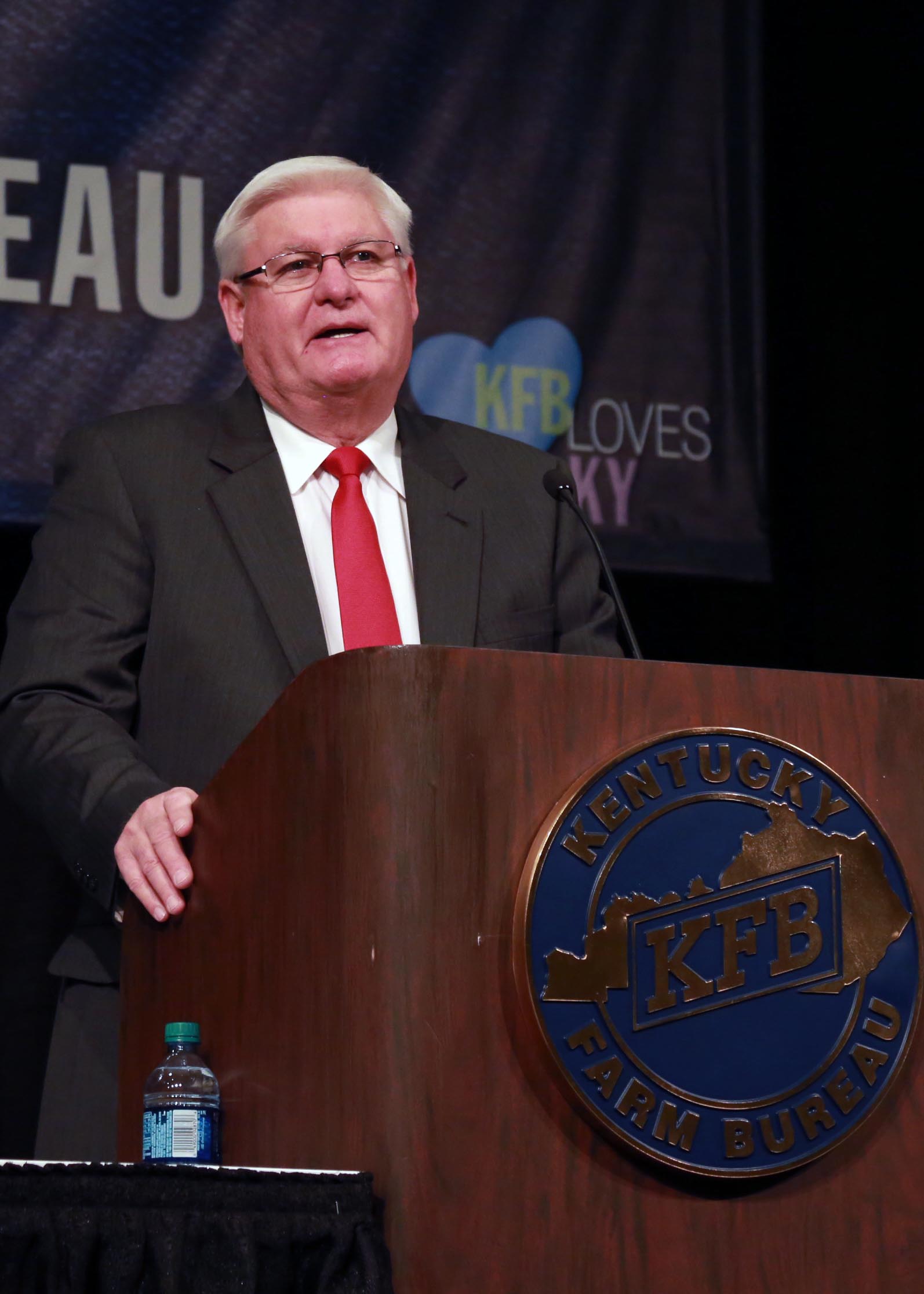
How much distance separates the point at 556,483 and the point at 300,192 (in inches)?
23.1

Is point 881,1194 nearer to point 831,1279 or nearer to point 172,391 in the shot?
point 831,1279

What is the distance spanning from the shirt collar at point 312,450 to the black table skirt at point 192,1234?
0.95 m

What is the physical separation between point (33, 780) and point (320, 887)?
0.56 m

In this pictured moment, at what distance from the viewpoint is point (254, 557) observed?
5.95 ft

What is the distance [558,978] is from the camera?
1214 millimetres

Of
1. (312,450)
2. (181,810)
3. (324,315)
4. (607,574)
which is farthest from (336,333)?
(181,810)

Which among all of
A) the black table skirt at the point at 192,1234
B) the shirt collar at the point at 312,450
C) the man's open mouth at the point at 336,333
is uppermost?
the man's open mouth at the point at 336,333

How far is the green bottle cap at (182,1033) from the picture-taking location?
4.46 feet

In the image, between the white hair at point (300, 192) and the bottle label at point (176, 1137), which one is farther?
the white hair at point (300, 192)

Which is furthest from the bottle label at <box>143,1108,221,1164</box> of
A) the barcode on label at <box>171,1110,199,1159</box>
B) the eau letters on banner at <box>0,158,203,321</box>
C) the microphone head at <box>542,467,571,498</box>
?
the eau letters on banner at <box>0,158,203,321</box>

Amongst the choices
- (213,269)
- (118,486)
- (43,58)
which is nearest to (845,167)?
(213,269)

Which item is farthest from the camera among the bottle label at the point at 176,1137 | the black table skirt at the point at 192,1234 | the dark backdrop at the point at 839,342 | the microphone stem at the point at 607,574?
the dark backdrop at the point at 839,342

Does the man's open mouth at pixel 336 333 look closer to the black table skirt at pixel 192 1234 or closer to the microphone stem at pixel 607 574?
the microphone stem at pixel 607 574

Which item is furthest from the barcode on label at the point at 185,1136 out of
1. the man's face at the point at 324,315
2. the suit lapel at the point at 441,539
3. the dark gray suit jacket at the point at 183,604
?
the man's face at the point at 324,315
